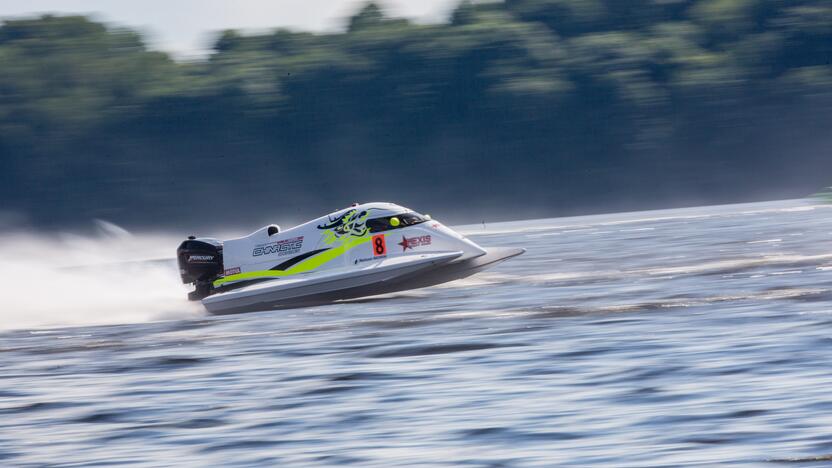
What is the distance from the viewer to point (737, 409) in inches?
399

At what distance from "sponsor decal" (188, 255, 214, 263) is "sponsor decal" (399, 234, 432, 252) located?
2991 millimetres

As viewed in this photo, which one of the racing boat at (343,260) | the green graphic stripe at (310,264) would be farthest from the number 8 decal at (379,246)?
the green graphic stripe at (310,264)

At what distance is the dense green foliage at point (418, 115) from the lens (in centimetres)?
6404

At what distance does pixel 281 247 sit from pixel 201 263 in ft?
4.41

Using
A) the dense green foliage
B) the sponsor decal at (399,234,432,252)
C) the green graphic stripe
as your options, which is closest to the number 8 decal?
the green graphic stripe

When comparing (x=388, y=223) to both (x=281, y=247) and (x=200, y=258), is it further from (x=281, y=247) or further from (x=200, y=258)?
(x=200, y=258)

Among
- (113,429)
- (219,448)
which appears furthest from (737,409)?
(113,429)

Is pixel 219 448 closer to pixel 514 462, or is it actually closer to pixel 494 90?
pixel 514 462

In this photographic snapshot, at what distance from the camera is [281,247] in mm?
19125

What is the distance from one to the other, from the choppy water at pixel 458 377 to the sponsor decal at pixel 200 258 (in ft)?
2.90

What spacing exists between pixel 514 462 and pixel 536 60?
60.7m

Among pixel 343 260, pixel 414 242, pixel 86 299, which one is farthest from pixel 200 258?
pixel 86 299

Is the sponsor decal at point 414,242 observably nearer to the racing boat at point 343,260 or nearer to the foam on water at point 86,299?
the racing boat at point 343,260

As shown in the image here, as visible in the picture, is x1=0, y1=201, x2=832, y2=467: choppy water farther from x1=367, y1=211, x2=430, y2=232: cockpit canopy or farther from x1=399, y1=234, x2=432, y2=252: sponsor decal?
x1=367, y1=211, x2=430, y2=232: cockpit canopy
